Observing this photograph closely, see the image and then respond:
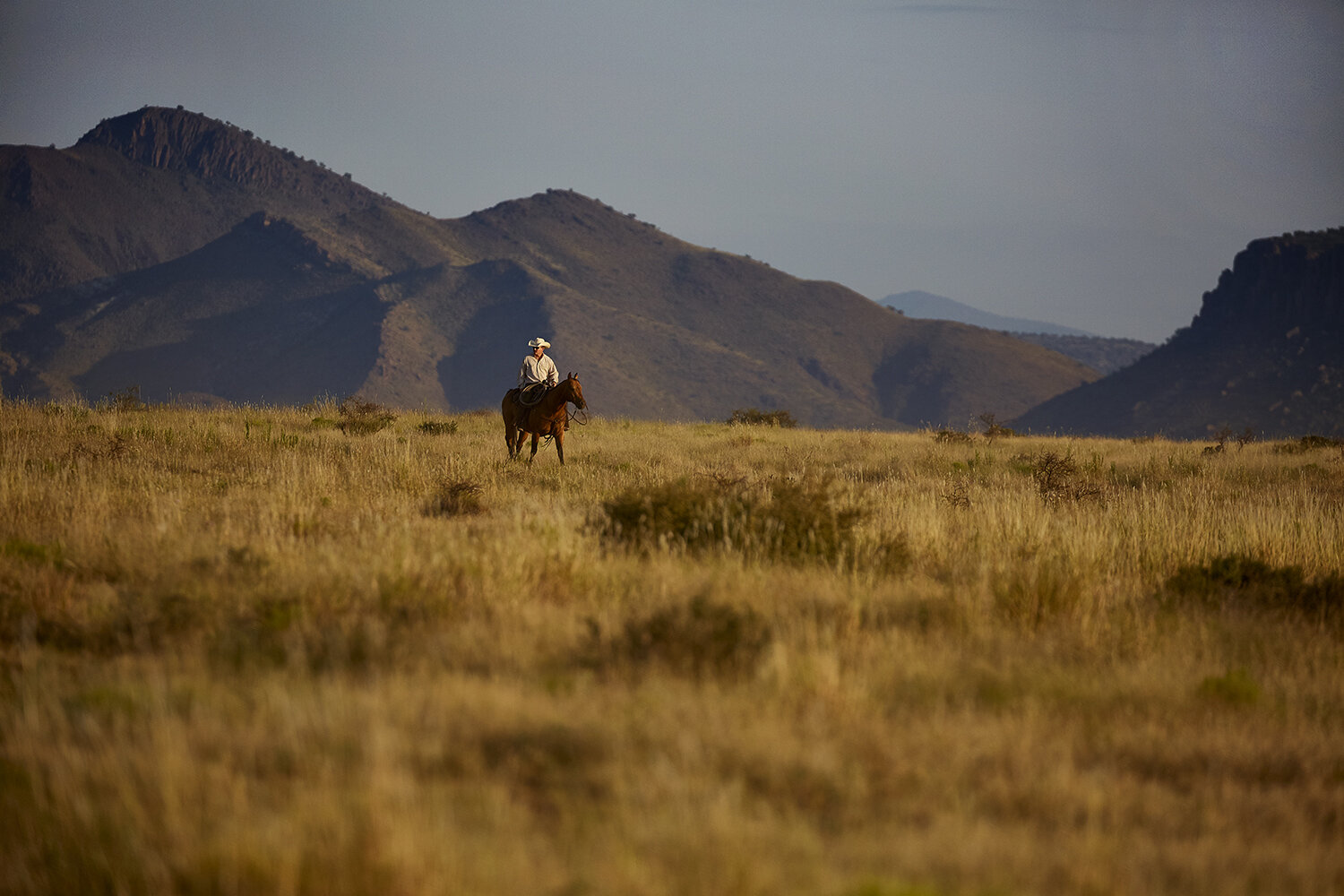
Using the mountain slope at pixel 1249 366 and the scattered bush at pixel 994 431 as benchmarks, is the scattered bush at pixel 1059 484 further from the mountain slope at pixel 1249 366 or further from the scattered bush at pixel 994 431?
the mountain slope at pixel 1249 366

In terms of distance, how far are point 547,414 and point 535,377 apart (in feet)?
4.00

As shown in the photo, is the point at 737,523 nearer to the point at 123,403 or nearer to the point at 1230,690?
the point at 1230,690

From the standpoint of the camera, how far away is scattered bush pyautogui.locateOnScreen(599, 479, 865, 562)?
22.4 ft

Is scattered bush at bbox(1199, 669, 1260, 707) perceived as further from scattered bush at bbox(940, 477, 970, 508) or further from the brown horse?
the brown horse

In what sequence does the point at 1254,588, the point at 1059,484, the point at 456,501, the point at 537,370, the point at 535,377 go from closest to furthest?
the point at 1254,588
the point at 456,501
the point at 1059,484
the point at 535,377
the point at 537,370

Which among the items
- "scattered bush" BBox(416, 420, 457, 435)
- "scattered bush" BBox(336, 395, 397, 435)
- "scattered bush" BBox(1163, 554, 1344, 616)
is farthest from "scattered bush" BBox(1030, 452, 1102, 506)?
"scattered bush" BBox(336, 395, 397, 435)

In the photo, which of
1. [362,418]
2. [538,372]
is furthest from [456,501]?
[362,418]

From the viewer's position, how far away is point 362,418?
64.4ft

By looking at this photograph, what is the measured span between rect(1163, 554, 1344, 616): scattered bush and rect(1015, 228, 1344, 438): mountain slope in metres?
94.9

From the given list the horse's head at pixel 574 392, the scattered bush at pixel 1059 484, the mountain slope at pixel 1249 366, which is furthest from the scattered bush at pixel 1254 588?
the mountain slope at pixel 1249 366

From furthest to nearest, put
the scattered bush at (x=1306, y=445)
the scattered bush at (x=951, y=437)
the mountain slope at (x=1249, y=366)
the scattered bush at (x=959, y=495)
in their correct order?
the mountain slope at (x=1249, y=366), the scattered bush at (x=951, y=437), the scattered bush at (x=1306, y=445), the scattered bush at (x=959, y=495)

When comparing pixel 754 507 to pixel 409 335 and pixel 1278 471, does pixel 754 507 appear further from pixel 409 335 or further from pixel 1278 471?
pixel 409 335

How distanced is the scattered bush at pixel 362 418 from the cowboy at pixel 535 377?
4.14 meters

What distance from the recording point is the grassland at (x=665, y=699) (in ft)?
8.76
